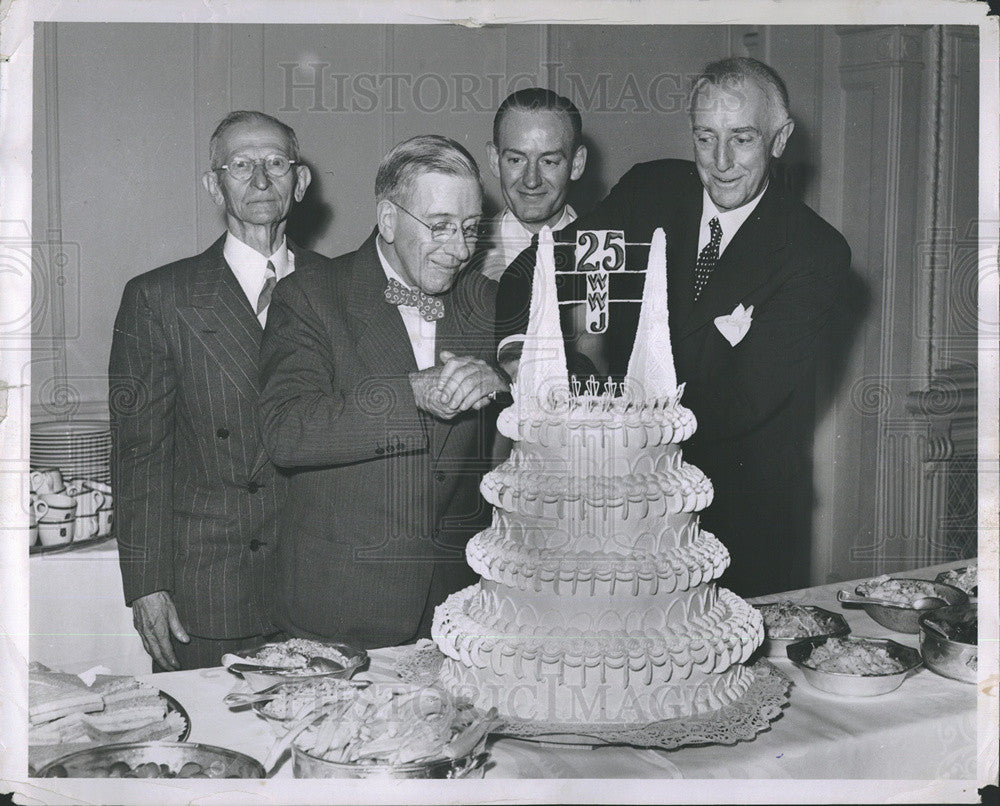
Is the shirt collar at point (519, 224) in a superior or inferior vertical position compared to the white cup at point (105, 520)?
superior

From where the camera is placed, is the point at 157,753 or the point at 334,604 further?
the point at 334,604

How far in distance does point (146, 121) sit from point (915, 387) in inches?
97.6

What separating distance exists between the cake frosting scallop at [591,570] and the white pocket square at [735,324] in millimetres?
588

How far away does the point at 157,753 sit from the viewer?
8.84 feet

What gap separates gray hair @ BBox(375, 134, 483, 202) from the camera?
10.3 feet

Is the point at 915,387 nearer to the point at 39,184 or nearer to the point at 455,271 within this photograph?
the point at 455,271

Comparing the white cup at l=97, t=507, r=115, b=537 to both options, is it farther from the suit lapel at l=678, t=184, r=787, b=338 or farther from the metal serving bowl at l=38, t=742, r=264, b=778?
the suit lapel at l=678, t=184, r=787, b=338

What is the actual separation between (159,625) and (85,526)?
37 centimetres

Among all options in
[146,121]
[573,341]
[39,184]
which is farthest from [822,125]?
[39,184]

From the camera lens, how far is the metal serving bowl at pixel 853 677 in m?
2.78

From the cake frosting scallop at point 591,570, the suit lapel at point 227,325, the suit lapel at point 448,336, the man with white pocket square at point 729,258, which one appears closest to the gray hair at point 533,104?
the man with white pocket square at point 729,258

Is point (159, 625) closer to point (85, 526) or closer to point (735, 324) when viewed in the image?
point (85, 526)

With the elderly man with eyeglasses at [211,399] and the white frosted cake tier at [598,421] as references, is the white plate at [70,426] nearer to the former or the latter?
the elderly man with eyeglasses at [211,399]

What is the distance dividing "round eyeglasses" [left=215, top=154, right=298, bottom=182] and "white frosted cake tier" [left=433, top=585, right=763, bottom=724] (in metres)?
1.44
